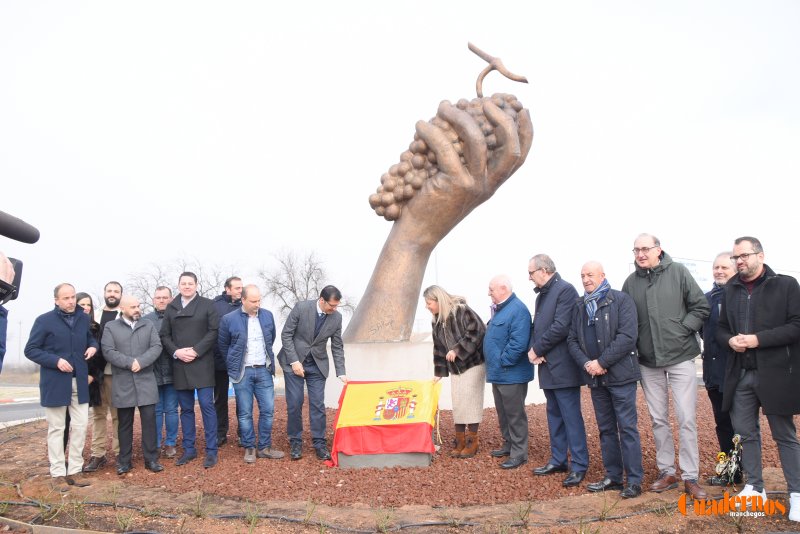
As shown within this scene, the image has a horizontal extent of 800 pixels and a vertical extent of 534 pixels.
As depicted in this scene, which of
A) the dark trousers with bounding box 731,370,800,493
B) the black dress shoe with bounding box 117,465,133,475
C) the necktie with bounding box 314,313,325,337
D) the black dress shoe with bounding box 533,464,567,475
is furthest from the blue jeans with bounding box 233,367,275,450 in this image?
the dark trousers with bounding box 731,370,800,493

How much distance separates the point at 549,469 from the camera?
5.22 m

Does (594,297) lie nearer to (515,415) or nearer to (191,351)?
(515,415)

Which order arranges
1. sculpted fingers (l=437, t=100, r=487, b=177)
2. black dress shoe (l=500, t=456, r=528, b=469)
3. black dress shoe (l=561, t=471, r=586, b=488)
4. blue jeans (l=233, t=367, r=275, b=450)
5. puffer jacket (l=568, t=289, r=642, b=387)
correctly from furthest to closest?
sculpted fingers (l=437, t=100, r=487, b=177)
blue jeans (l=233, t=367, r=275, b=450)
black dress shoe (l=500, t=456, r=528, b=469)
black dress shoe (l=561, t=471, r=586, b=488)
puffer jacket (l=568, t=289, r=642, b=387)

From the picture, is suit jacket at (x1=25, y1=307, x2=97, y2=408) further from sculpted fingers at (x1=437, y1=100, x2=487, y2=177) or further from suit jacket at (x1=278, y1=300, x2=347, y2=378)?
sculpted fingers at (x1=437, y1=100, x2=487, y2=177)

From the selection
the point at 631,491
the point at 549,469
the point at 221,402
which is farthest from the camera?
the point at 221,402

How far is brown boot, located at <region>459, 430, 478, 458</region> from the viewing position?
19.5 feet

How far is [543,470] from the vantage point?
5.21 m

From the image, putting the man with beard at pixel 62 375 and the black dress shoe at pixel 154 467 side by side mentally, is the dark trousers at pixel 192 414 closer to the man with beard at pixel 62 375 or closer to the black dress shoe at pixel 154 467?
the black dress shoe at pixel 154 467

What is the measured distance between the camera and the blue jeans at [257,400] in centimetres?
605

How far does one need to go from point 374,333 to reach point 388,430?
10.2ft

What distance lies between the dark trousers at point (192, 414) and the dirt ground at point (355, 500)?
0.23 m

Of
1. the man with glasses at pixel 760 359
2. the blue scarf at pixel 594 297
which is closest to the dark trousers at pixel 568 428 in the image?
the blue scarf at pixel 594 297

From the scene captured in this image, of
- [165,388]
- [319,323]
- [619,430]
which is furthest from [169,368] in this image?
[619,430]

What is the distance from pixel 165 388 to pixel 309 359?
1451mm
